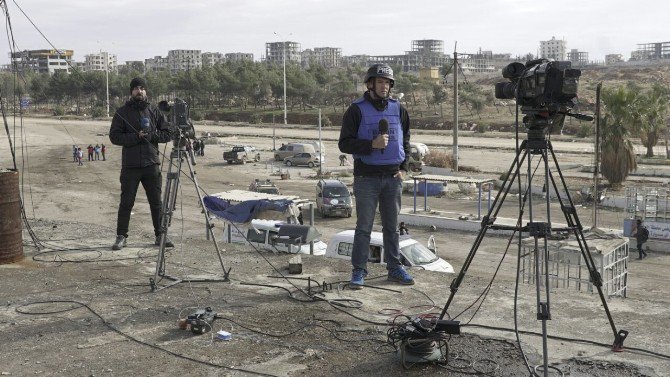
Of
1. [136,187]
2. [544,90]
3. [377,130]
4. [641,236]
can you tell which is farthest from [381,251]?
[641,236]

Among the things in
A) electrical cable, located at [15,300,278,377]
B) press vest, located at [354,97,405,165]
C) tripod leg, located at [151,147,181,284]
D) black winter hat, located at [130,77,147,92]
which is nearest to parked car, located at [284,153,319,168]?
black winter hat, located at [130,77,147,92]

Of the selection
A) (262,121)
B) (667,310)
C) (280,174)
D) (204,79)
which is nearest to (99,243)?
(667,310)

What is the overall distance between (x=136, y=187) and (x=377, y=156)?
3.33 meters

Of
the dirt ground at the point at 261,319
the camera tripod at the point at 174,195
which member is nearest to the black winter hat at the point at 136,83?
the camera tripod at the point at 174,195

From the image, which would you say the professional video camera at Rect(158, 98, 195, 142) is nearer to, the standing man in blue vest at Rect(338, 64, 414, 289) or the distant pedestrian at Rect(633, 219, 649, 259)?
the standing man in blue vest at Rect(338, 64, 414, 289)

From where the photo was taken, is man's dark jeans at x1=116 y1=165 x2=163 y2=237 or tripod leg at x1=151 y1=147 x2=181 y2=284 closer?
tripod leg at x1=151 y1=147 x2=181 y2=284

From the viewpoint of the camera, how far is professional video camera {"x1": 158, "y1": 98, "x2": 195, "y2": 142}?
276 inches

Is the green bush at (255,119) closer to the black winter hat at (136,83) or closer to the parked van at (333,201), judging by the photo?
the parked van at (333,201)

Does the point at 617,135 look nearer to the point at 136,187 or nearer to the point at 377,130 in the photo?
the point at 136,187

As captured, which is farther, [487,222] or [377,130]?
[377,130]

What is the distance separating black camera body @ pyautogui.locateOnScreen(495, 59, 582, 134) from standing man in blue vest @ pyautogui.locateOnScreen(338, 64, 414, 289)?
A: 1.32m

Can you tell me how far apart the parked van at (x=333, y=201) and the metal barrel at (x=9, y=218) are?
66.3 feet

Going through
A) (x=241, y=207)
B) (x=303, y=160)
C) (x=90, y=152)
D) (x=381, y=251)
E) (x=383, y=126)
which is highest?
(x=383, y=126)

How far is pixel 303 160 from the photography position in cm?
4675
